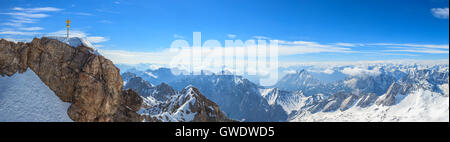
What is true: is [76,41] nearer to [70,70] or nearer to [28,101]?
[70,70]

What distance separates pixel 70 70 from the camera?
112ft

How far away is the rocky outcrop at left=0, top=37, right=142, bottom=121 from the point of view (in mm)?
32844

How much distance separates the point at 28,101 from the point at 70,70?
608cm

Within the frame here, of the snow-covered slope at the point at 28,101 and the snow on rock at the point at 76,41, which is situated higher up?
the snow on rock at the point at 76,41

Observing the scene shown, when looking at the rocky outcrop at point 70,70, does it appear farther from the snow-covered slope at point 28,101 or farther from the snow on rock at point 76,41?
the snow-covered slope at point 28,101

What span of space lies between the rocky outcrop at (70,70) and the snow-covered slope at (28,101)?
Answer: 0.72 meters

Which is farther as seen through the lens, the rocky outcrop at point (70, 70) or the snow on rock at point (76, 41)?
the snow on rock at point (76, 41)

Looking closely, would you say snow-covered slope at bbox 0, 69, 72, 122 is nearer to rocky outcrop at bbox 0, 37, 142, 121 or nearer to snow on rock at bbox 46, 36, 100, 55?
rocky outcrop at bbox 0, 37, 142, 121

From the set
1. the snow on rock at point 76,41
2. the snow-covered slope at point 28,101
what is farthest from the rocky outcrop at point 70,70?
the snow-covered slope at point 28,101

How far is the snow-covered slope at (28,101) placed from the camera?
2873cm

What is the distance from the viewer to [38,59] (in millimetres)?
33812

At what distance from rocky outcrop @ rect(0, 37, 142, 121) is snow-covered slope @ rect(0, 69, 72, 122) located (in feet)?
2.37
